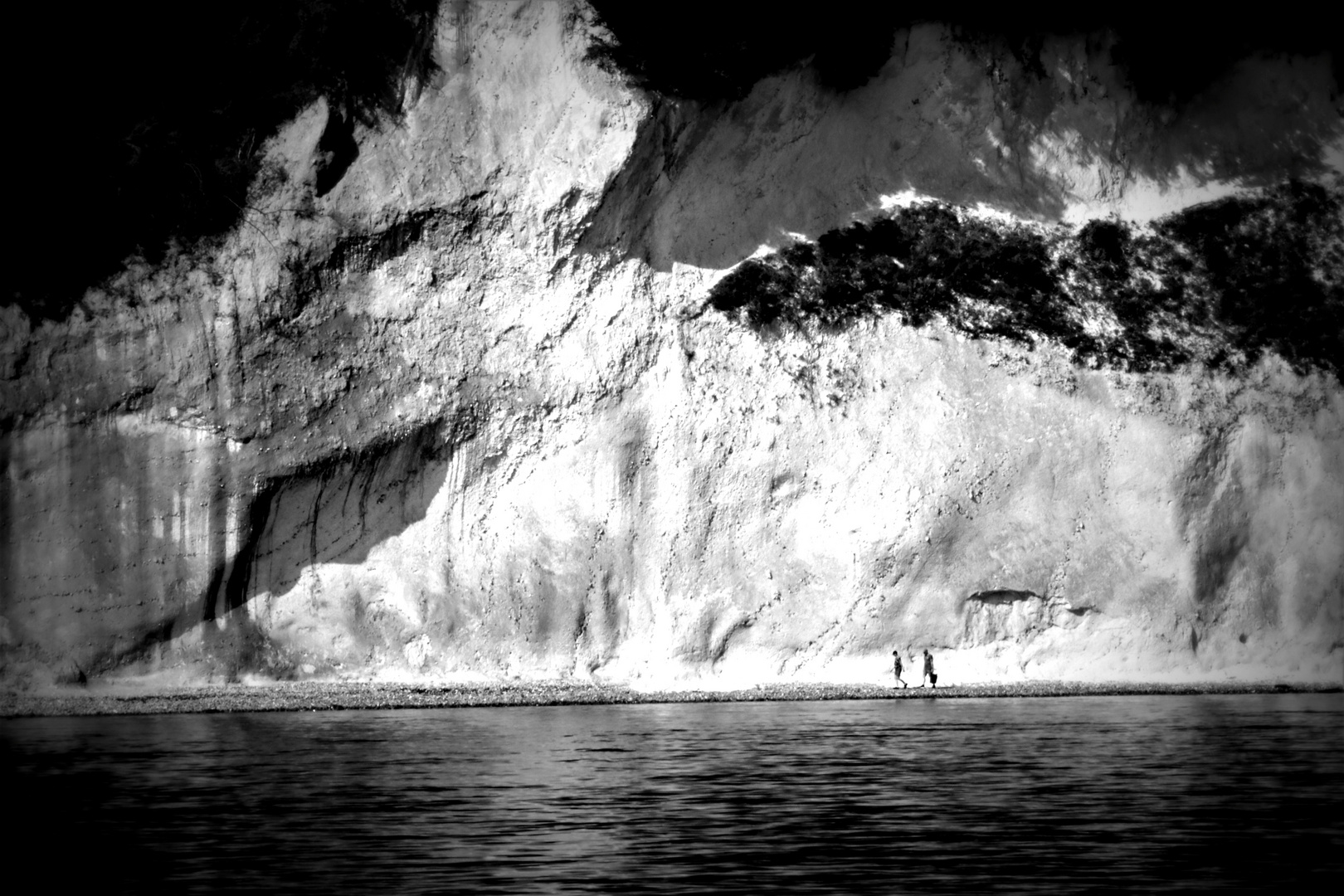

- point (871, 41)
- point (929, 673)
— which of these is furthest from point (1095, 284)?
point (929, 673)

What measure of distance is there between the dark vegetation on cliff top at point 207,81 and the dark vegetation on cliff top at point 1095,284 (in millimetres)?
3856

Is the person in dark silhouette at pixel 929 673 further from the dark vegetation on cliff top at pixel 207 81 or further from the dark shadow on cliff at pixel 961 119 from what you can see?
the dark vegetation on cliff top at pixel 207 81

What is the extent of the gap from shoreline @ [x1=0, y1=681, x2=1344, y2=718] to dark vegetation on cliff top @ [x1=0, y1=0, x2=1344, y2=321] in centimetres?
765

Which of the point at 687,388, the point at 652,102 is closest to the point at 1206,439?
the point at 687,388

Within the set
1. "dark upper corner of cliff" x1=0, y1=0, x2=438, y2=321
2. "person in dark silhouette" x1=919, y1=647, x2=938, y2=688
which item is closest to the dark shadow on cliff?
"dark upper corner of cliff" x1=0, y1=0, x2=438, y2=321

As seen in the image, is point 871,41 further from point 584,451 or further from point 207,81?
point 207,81

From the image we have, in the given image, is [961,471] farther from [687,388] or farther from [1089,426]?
[687,388]

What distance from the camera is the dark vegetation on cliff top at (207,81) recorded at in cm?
3073

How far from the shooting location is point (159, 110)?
1240 inches

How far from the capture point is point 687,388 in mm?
31828

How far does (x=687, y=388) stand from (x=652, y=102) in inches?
223

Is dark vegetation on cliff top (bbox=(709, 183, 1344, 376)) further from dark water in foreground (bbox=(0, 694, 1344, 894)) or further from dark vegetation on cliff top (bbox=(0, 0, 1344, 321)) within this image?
dark water in foreground (bbox=(0, 694, 1344, 894))

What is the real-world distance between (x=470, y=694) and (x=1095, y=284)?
1457 cm

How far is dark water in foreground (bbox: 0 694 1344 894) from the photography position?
13.4 m
